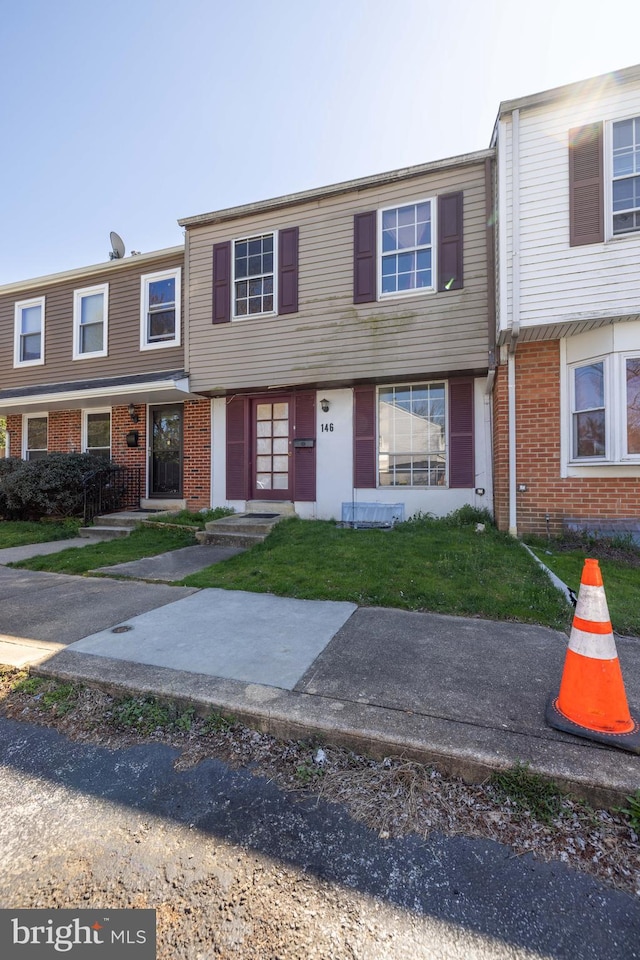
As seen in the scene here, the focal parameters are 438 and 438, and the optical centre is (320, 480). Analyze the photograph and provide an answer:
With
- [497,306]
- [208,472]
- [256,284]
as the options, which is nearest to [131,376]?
[208,472]

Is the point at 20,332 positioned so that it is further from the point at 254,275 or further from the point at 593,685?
the point at 593,685

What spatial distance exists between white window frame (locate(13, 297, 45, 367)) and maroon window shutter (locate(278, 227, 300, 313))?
6.58 metres

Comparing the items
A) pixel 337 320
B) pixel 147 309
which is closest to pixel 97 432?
pixel 147 309

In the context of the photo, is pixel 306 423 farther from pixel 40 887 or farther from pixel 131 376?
pixel 40 887

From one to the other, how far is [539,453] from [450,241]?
12.2ft

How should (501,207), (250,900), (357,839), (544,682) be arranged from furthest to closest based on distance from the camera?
(501,207)
(544,682)
(357,839)
(250,900)

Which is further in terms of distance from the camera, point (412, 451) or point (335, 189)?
point (412, 451)

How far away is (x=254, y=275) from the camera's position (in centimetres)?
846

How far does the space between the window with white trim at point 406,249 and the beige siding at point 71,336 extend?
14.7ft

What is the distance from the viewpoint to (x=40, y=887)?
1.38m

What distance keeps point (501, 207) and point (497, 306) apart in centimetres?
131

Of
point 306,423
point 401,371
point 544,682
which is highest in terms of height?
point 401,371

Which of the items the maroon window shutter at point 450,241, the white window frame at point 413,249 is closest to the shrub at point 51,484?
the white window frame at point 413,249

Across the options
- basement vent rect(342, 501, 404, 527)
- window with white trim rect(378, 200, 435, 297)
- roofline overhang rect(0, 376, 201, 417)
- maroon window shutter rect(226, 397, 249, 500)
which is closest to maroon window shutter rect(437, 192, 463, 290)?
window with white trim rect(378, 200, 435, 297)
